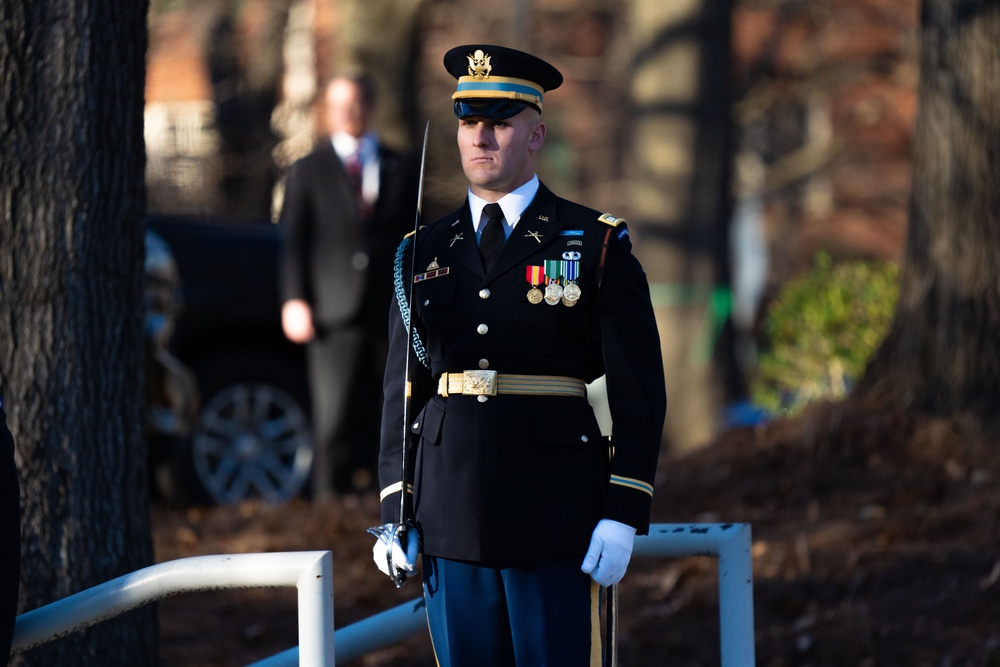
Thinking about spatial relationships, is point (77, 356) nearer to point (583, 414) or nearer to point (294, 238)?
point (583, 414)

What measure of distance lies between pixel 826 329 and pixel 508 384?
6.04m

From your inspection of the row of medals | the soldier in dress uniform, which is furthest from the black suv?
the row of medals

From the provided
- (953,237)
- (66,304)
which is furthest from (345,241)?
(66,304)

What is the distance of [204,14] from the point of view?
66.5ft

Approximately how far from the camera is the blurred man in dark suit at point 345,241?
24.2 feet

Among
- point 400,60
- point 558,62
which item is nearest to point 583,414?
point 400,60

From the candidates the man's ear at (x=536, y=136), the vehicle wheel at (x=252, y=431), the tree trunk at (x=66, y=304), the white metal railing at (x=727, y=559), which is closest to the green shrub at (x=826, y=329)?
the vehicle wheel at (x=252, y=431)

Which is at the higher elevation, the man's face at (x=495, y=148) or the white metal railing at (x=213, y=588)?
the man's face at (x=495, y=148)

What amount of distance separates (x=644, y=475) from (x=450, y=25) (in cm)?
2194

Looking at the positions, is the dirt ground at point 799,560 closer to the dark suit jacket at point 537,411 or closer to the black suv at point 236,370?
A: the black suv at point 236,370

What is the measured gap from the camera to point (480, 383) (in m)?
3.39

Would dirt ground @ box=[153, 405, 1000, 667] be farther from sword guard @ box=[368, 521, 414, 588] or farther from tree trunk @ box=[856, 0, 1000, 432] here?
sword guard @ box=[368, 521, 414, 588]

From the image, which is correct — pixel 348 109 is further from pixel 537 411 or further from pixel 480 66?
pixel 537 411

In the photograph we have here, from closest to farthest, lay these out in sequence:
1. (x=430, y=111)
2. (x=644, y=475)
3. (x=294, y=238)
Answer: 1. (x=644, y=475)
2. (x=294, y=238)
3. (x=430, y=111)
